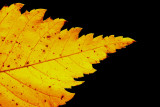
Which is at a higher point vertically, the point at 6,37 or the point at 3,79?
the point at 6,37

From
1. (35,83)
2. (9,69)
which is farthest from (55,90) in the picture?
(9,69)

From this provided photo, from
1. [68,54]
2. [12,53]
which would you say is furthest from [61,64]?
[12,53]

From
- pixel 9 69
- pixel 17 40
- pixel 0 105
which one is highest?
pixel 17 40

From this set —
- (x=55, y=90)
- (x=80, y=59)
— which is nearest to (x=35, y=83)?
(x=55, y=90)

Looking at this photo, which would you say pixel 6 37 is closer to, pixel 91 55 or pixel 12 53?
pixel 12 53

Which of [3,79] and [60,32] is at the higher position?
[60,32]

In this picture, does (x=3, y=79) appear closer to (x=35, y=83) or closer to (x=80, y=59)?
(x=35, y=83)
